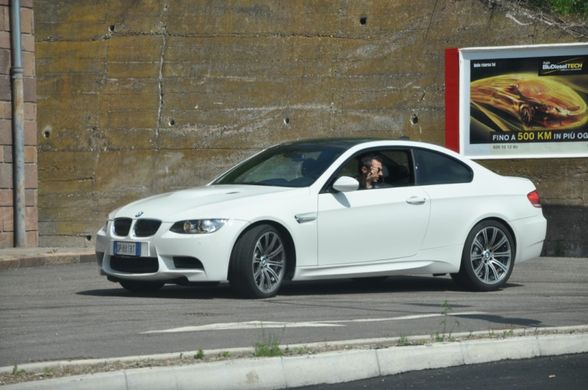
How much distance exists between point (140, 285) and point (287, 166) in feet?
6.03

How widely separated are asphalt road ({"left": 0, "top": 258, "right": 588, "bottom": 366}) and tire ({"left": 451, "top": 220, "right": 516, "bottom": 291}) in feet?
0.58

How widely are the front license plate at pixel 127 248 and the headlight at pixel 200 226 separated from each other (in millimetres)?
445

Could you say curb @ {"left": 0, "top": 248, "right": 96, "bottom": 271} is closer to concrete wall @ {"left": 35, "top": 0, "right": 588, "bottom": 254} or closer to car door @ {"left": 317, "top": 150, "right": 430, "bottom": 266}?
concrete wall @ {"left": 35, "top": 0, "right": 588, "bottom": 254}

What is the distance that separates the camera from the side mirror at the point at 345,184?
1253 centimetres

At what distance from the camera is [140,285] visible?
42.2 feet

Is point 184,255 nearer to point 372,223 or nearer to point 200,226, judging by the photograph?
point 200,226

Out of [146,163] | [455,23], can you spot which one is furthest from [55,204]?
[455,23]

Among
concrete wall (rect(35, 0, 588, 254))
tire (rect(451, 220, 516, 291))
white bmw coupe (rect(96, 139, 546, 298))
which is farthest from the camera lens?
concrete wall (rect(35, 0, 588, 254))

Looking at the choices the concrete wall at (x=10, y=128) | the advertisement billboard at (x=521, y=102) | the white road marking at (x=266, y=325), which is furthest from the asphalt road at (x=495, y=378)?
the concrete wall at (x=10, y=128)

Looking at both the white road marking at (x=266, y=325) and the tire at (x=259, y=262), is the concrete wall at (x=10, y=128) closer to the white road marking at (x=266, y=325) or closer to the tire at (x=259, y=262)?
the tire at (x=259, y=262)

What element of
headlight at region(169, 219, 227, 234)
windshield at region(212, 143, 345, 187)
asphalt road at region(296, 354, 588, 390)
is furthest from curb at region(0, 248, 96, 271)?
asphalt road at region(296, 354, 588, 390)

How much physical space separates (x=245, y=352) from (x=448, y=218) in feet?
18.7

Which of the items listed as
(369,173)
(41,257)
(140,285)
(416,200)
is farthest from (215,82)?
(140,285)

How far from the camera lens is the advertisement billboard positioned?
18578mm
